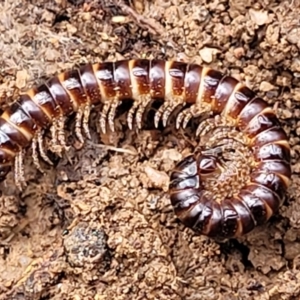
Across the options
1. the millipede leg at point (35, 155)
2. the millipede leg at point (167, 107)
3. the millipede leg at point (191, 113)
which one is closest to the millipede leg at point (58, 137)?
the millipede leg at point (35, 155)

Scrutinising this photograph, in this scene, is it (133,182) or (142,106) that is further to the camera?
(142,106)

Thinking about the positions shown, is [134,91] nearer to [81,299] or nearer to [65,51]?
[65,51]

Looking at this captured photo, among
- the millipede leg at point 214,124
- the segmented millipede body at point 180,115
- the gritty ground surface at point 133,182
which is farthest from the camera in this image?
the millipede leg at point 214,124

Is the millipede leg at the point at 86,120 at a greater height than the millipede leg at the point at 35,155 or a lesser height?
greater

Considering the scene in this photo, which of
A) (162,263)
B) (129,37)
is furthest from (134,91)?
(162,263)

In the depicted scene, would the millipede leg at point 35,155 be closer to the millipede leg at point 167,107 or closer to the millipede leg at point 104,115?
the millipede leg at point 104,115

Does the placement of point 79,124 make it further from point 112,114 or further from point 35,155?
point 35,155

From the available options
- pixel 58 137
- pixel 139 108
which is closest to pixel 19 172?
pixel 58 137

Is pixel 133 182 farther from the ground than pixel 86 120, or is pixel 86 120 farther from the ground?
pixel 86 120
